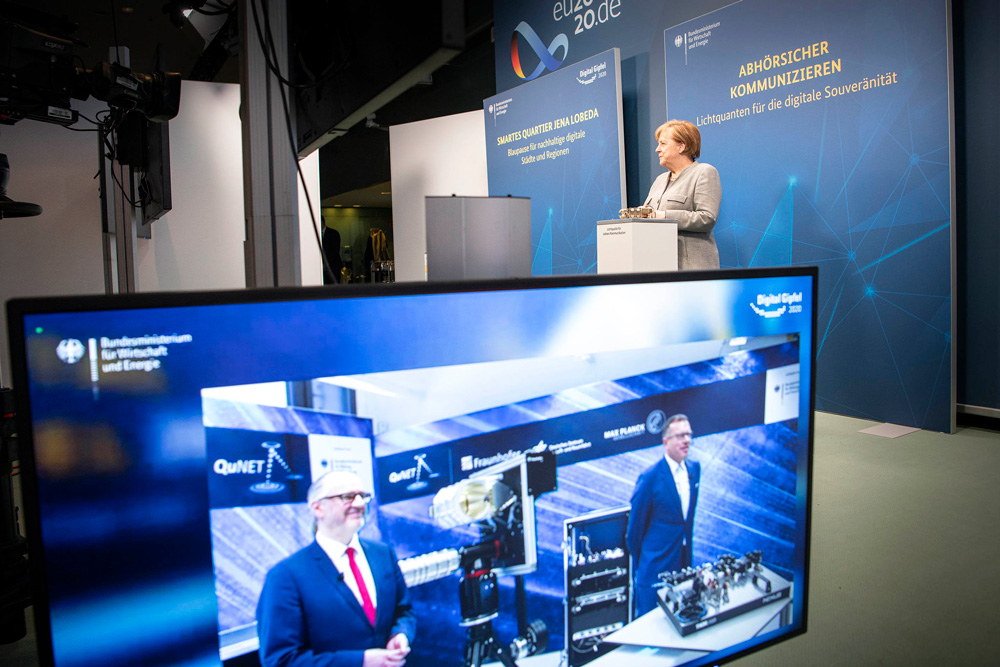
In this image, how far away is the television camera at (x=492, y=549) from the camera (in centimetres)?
69

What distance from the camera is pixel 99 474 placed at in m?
0.57

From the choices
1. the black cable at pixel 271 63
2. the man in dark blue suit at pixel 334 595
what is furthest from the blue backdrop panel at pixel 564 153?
the man in dark blue suit at pixel 334 595

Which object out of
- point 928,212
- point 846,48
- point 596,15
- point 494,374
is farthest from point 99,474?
point 596,15

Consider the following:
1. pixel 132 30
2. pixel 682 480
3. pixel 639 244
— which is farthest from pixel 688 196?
pixel 132 30

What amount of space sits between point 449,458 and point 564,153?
4935 mm

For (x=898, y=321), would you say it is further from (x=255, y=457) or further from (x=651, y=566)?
(x=255, y=457)

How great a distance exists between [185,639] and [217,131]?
20.4 feet

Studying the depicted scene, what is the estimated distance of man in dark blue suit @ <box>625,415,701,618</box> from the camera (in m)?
0.81

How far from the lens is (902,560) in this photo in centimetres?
187

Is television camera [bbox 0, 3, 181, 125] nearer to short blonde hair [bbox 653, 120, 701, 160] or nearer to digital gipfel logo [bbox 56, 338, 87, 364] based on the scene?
short blonde hair [bbox 653, 120, 701, 160]

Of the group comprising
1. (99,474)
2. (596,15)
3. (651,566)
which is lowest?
(651,566)

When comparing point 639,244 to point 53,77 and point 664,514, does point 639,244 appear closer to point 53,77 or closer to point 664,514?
point 664,514

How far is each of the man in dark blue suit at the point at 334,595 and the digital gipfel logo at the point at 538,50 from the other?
5555 mm

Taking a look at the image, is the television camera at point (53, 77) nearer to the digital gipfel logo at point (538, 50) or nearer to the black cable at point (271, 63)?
the black cable at point (271, 63)
